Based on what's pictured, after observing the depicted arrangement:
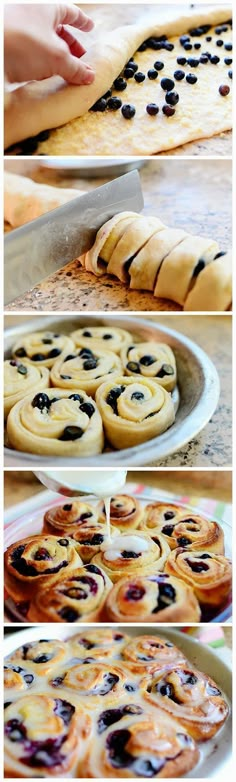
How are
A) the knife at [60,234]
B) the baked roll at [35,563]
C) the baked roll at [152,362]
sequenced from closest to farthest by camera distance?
1. the knife at [60,234]
2. the baked roll at [35,563]
3. the baked roll at [152,362]

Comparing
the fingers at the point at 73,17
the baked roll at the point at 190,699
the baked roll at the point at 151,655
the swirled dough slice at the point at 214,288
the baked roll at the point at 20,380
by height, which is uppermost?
the fingers at the point at 73,17

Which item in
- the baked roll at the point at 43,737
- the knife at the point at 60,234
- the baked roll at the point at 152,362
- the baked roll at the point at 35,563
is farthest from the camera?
the baked roll at the point at 152,362

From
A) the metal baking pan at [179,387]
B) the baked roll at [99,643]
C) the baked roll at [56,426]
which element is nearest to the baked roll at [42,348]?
the metal baking pan at [179,387]

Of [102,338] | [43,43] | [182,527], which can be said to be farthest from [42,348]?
[43,43]

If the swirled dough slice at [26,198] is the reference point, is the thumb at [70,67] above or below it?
above

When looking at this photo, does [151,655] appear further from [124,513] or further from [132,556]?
[124,513]

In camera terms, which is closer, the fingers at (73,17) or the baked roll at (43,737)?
the baked roll at (43,737)

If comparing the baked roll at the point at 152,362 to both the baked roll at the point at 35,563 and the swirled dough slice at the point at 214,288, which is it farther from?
the baked roll at the point at 35,563
